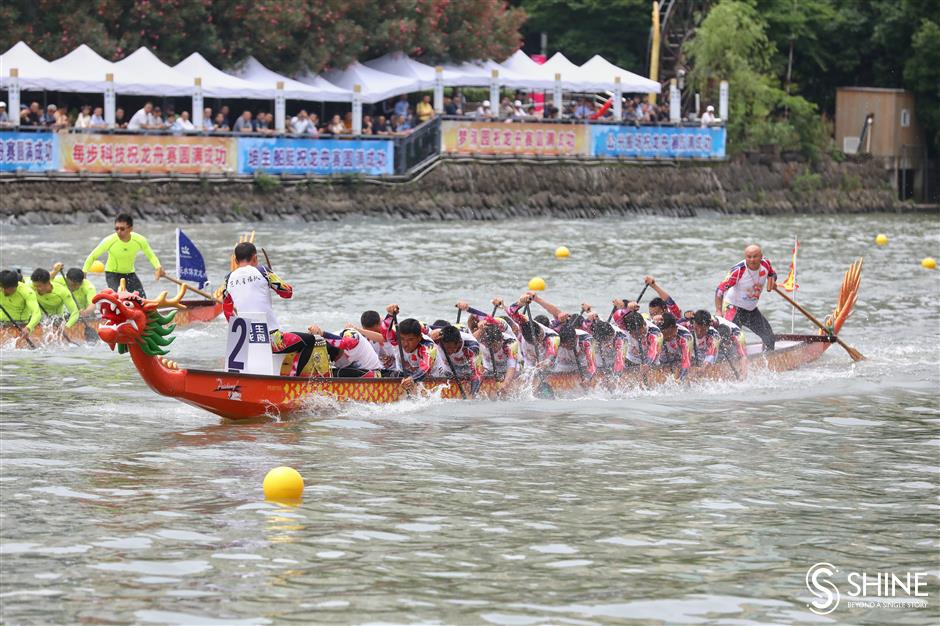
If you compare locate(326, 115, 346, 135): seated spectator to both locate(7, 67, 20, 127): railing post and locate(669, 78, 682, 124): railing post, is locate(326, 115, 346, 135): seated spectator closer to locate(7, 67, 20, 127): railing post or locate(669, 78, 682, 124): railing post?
locate(7, 67, 20, 127): railing post

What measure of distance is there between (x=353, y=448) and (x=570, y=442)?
213 centimetres

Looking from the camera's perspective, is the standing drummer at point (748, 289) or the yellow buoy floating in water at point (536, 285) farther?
the yellow buoy floating in water at point (536, 285)

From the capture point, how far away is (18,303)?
20719 millimetres

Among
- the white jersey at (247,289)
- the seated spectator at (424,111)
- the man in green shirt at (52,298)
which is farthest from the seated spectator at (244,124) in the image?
the white jersey at (247,289)

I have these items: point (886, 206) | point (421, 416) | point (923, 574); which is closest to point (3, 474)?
point (421, 416)

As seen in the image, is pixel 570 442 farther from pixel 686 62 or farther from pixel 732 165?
pixel 686 62

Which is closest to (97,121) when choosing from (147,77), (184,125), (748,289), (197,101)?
(147,77)

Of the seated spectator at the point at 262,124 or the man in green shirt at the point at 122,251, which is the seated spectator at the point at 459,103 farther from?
the man in green shirt at the point at 122,251

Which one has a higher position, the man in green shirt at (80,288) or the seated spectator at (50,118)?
the seated spectator at (50,118)

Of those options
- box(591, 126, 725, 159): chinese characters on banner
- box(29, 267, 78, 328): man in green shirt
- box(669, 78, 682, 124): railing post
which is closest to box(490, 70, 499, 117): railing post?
box(591, 126, 725, 159): chinese characters on banner

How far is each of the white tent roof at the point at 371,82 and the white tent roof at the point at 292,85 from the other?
0.58m

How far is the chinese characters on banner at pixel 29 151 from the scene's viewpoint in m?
34.9

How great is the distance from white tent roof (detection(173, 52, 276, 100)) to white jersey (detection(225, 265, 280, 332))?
23.1 meters

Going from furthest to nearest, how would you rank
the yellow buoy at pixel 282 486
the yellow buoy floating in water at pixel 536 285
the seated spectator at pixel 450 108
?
the seated spectator at pixel 450 108 < the yellow buoy floating in water at pixel 536 285 < the yellow buoy at pixel 282 486
